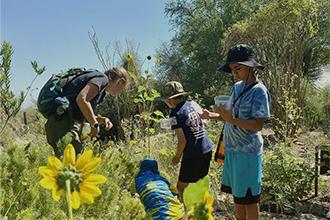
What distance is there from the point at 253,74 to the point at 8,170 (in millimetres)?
1324

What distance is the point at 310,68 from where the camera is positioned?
16188 millimetres

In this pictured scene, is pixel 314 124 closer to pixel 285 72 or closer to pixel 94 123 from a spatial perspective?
pixel 285 72

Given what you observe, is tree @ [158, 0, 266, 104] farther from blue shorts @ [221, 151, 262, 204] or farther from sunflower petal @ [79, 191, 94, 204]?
sunflower petal @ [79, 191, 94, 204]

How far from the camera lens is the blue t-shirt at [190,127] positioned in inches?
118

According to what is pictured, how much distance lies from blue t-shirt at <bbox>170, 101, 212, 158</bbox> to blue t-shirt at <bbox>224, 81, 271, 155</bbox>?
0.59 m

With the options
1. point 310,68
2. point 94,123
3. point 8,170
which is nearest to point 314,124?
point 310,68

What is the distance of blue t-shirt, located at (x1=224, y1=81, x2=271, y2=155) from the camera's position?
2.21 metres

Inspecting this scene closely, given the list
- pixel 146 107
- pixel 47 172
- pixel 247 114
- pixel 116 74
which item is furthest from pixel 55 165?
pixel 146 107

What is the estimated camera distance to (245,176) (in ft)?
7.61

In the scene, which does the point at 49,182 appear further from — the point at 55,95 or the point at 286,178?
the point at 286,178

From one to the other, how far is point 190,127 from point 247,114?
784 mm

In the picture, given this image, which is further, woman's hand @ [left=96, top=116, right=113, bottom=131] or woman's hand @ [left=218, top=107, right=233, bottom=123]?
woman's hand @ [left=96, top=116, right=113, bottom=131]

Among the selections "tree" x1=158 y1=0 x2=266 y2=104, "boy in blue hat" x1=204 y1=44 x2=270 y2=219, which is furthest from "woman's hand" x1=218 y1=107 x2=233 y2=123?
"tree" x1=158 y1=0 x2=266 y2=104

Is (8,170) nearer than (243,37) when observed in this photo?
Yes
